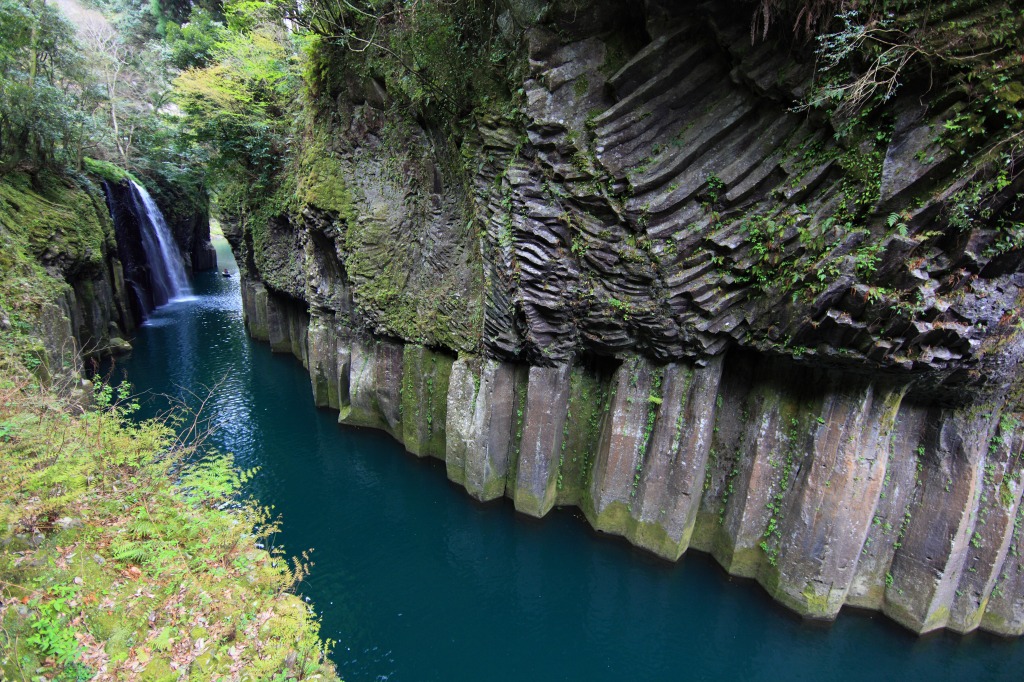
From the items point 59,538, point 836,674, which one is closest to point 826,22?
point 836,674

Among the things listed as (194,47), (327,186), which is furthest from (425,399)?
(194,47)

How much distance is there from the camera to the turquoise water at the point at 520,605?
7836 millimetres

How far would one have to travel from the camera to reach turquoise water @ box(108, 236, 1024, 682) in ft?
25.7

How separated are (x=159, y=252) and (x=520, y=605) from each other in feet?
101

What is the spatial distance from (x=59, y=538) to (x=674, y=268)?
29.8 ft

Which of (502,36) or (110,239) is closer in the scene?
(502,36)

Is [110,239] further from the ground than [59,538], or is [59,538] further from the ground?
[110,239]

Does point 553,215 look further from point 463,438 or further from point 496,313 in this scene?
point 463,438

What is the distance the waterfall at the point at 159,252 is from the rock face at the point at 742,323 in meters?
24.4

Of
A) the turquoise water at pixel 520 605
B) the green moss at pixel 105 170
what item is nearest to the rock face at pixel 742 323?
the turquoise water at pixel 520 605

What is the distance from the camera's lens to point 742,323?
840 centimetres

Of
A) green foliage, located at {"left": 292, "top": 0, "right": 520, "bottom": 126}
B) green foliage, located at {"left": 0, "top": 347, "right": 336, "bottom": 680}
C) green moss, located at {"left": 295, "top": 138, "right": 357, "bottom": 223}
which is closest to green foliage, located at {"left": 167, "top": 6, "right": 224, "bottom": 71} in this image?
green moss, located at {"left": 295, "top": 138, "right": 357, "bottom": 223}

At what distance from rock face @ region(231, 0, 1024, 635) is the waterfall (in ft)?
80.1

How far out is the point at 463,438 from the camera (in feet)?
38.0
